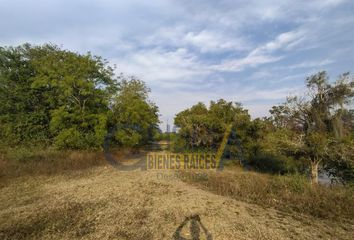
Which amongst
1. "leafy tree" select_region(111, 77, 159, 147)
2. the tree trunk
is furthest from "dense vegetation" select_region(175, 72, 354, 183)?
"leafy tree" select_region(111, 77, 159, 147)

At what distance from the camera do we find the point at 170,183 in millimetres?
7168

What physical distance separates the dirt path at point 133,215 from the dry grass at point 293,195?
532 mm

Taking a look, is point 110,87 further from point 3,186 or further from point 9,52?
point 3,186

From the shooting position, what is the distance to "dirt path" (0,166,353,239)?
3594 millimetres

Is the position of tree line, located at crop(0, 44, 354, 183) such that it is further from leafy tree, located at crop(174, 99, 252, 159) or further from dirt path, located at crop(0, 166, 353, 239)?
dirt path, located at crop(0, 166, 353, 239)

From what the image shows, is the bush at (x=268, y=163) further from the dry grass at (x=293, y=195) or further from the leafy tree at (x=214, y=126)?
the dry grass at (x=293, y=195)

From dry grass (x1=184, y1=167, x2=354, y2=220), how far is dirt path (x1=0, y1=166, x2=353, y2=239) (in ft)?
1.75

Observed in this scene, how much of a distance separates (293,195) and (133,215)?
4212mm

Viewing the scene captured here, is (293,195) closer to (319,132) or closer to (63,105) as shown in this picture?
(319,132)

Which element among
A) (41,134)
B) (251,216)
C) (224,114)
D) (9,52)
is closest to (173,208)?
(251,216)

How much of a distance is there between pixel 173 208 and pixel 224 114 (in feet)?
27.5

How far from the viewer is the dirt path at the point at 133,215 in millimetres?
3594

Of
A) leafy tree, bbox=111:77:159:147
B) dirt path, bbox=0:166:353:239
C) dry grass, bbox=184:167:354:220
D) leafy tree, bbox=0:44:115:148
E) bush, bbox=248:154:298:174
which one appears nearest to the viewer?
dirt path, bbox=0:166:353:239

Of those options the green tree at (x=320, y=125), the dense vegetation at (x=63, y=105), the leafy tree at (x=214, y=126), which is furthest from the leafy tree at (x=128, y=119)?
the green tree at (x=320, y=125)
